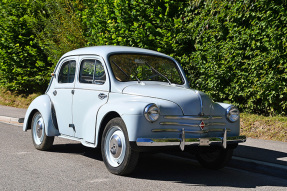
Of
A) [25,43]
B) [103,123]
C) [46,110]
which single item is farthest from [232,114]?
[25,43]

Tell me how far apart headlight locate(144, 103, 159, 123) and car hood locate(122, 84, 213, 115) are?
354 mm

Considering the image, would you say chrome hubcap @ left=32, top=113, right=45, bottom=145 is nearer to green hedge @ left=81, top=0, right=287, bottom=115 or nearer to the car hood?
the car hood

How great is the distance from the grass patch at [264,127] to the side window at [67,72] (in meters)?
4.50

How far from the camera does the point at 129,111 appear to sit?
5.72 meters

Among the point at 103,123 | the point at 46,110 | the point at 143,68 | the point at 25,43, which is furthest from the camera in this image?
the point at 25,43

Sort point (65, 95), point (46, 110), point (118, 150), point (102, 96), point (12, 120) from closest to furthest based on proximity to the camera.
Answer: point (118, 150)
point (102, 96)
point (65, 95)
point (46, 110)
point (12, 120)

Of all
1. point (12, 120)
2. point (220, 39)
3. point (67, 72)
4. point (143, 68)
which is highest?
point (220, 39)

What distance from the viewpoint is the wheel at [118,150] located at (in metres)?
5.75

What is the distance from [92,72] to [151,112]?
1.79m

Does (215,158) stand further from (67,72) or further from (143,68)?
(67,72)

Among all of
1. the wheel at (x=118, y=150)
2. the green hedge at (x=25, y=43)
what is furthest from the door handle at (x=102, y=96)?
the green hedge at (x=25, y=43)

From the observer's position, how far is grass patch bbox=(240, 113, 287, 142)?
9453mm

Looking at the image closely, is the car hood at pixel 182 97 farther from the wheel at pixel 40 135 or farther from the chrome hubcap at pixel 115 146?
the wheel at pixel 40 135

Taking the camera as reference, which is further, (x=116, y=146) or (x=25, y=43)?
(x=25, y=43)
